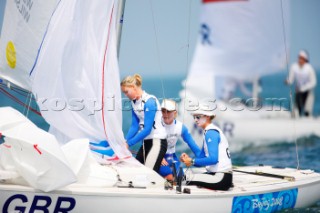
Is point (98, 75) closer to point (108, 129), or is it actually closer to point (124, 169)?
point (108, 129)

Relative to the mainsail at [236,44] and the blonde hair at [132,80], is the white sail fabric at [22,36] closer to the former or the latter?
the blonde hair at [132,80]

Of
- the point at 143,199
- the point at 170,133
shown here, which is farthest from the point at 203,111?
the point at 143,199

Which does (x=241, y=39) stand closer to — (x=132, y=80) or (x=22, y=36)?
(x=132, y=80)

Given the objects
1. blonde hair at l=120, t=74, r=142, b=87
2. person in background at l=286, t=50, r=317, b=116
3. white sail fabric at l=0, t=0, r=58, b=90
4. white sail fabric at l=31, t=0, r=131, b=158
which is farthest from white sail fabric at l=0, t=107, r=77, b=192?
person in background at l=286, t=50, r=317, b=116

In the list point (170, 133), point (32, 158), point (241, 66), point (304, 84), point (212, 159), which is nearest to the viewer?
point (32, 158)

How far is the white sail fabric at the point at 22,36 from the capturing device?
6732mm

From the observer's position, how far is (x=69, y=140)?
6.66 meters

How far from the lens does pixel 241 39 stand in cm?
1448

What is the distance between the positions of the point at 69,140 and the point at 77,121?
22cm

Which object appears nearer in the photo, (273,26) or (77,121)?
(77,121)

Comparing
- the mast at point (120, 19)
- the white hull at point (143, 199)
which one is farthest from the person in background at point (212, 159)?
the mast at point (120, 19)

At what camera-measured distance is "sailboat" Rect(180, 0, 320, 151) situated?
47.0 feet

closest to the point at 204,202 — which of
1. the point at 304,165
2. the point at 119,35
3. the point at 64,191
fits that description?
the point at 64,191

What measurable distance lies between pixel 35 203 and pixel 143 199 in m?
0.91
